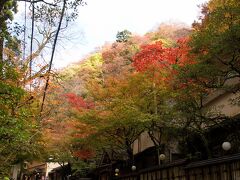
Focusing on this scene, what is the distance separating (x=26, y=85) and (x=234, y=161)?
38.6 feet

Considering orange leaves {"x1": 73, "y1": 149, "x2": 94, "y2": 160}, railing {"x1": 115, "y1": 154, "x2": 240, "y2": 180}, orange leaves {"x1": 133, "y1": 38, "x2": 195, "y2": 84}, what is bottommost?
railing {"x1": 115, "y1": 154, "x2": 240, "y2": 180}

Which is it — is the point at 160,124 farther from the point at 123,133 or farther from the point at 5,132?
the point at 5,132

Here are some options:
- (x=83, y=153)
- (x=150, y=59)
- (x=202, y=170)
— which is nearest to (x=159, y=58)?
(x=150, y=59)

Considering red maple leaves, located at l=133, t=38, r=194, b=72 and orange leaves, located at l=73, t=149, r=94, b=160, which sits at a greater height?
red maple leaves, located at l=133, t=38, r=194, b=72

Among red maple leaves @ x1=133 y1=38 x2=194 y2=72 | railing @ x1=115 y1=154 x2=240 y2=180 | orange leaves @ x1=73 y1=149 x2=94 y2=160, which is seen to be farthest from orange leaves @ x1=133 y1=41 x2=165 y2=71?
orange leaves @ x1=73 y1=149 x2=94 y2=160

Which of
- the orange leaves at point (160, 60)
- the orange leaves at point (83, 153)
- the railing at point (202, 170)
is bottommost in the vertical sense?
the railing at point (202, 170)

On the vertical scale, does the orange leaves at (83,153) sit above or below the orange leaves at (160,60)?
below

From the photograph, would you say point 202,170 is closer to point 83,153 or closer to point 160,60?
point 160,60

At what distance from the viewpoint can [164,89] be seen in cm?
1975

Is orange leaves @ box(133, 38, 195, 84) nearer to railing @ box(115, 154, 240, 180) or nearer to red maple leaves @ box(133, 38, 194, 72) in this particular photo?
red maple leaves @ box(133, 38, 194, 72)

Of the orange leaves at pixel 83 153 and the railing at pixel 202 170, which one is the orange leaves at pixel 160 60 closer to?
the railing at pixel 202 170

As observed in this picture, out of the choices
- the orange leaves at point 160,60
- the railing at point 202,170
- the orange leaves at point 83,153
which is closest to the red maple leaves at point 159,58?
the orange leaves at point 160,60

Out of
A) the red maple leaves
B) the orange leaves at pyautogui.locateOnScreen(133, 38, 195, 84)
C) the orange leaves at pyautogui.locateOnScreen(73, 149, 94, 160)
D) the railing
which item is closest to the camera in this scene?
the railing

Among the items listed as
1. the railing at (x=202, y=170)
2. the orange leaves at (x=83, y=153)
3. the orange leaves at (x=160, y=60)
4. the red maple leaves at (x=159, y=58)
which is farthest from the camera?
the orange leaves at (x=83, y=153)
